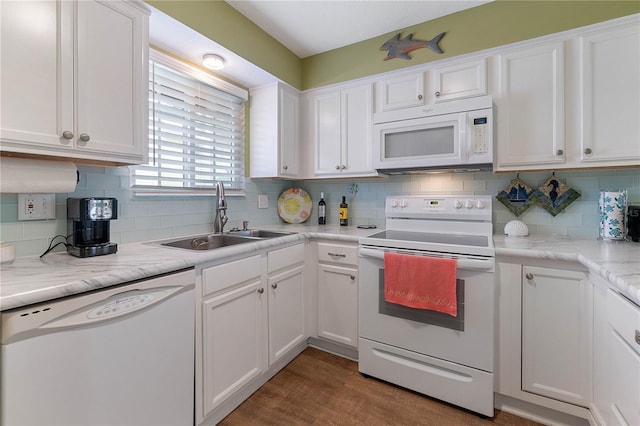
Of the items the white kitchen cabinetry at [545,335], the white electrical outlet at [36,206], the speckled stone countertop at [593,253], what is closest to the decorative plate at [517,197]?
the speckled stone countertop at [593,253]

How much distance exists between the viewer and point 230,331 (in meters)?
1.57

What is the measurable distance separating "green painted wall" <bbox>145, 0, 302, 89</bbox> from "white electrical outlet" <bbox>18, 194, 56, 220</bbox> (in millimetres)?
1098

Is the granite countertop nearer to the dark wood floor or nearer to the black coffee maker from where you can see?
the black coffee maker

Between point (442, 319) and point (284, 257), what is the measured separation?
105cm

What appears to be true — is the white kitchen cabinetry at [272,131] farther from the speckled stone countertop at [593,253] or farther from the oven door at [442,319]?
the speckled stone countertop at [593,253]

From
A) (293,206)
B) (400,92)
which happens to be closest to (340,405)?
(293,206)

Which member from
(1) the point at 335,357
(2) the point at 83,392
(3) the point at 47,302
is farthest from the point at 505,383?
(3) the point at 47,302

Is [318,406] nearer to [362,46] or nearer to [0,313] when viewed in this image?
[0,313]

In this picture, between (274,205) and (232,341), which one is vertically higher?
(274,205)

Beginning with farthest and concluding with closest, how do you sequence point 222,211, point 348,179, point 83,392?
point 348,179, point 222,211, point 83,392

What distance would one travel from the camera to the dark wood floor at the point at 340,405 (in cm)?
157

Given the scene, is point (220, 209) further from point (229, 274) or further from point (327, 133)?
point (327, 133)

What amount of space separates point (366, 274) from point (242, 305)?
815 mm

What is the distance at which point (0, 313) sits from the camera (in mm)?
822
